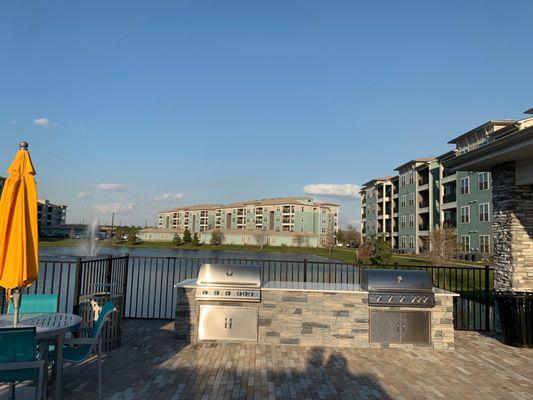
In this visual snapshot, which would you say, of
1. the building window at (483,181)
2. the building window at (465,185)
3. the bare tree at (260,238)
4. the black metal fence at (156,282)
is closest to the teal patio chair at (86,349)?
the black metal fence at (156,282)

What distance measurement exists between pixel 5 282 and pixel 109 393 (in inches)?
63.5

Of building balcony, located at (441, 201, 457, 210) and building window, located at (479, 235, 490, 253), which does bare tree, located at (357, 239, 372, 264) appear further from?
building balcony, located at (441, 201, 457, 210)

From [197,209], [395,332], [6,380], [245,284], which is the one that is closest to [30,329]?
[6,380]

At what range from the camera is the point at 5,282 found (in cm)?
410

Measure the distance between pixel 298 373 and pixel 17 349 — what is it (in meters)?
3.23

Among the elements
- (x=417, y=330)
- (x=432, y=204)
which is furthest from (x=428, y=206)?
(x=417, y=330)

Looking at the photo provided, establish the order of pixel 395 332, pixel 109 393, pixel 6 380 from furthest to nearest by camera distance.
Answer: pixel 395 332
pixel 109 393
pixel 6 380

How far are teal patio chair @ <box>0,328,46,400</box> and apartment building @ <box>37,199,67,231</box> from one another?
353 feet

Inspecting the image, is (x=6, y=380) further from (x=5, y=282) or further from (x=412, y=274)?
(x=412, y=274)

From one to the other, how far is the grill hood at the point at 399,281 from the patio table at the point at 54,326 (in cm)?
436

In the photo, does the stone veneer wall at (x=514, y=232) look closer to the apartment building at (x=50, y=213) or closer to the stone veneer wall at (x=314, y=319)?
the stone veneer wall at (x=314, y=319)

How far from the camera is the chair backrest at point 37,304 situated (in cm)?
510

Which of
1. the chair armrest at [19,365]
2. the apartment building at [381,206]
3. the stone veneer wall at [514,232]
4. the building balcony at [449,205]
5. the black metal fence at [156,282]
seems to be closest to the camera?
the chair armrest at [19,365]

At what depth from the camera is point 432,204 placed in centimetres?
4631
